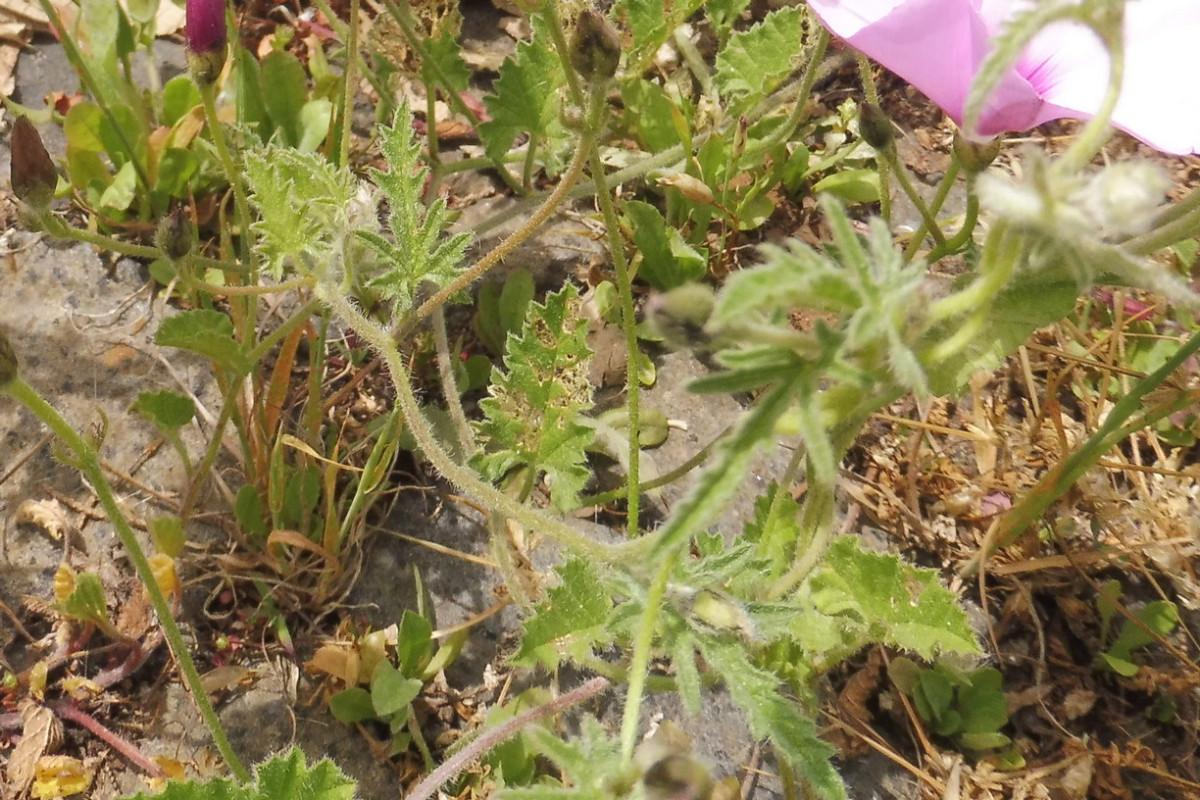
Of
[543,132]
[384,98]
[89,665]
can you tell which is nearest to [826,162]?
[543,132]

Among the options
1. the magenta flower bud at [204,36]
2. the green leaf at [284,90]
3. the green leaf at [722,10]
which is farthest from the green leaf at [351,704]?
the green leaf at [722,10]

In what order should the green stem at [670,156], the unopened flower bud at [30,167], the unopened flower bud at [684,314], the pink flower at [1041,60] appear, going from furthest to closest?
1. the green stem at [670,156]
2. the unopened flower bud at [30,167]
3. the pink flower at [1041,60]
4. the unopened flower bud at [684,314]

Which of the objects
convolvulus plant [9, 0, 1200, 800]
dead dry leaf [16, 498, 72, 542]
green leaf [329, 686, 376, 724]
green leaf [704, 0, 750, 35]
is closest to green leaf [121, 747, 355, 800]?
convolvulus plant [9, 0, 1200, 800]

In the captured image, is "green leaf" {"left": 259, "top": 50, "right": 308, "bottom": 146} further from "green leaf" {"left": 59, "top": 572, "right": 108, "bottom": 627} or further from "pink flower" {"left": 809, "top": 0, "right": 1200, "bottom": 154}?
"pink flower" {"left": 809, "top": 0, "right": 1200, "bottom": 154}

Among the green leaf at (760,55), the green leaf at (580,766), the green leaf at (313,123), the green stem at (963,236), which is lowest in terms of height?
the green leaf at (580,766)

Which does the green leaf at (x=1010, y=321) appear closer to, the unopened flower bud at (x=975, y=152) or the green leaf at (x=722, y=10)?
the unopened flower bud at (x=975, y=152)

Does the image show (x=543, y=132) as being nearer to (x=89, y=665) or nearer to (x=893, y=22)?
(x=893, y=22)

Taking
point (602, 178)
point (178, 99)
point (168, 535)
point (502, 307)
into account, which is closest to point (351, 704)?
point (168, 535)
